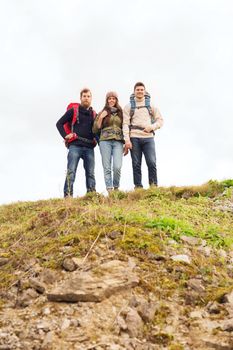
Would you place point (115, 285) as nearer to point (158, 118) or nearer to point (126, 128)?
point (126, 128)

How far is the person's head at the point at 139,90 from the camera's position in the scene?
37.0 feet

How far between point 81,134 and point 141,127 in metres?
1.47

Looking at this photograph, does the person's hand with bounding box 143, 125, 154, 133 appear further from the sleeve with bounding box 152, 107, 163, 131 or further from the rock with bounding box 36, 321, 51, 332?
the rock with bounding box 36, 321, 51, 332

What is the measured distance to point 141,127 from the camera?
11281 mm

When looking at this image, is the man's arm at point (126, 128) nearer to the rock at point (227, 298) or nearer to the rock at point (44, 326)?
the rock at point (227, 298)

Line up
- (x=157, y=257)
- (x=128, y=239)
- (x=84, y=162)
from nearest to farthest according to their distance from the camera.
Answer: (x=157, y=257) → (x=128, y=239) → (x=84, y=162)

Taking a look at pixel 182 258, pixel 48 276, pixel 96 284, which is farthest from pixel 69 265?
pixel 182 258

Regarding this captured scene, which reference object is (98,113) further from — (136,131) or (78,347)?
(78,347)

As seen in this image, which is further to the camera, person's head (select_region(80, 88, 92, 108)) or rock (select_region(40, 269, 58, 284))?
person's head (select_region(80, 88, 92, 108))

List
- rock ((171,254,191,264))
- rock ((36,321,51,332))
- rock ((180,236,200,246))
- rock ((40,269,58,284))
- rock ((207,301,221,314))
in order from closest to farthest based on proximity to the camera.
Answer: rock ((36,321,51,332)) < rock ((207,301,221,314)) < rock ((40,269,58,284)) < rock ((171,254,191,264)) < rock ((180,236,200,246))

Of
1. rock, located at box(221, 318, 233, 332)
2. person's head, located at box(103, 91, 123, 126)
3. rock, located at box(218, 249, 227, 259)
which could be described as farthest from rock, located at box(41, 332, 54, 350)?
person's head, located at box(103, 91, 123, 126)

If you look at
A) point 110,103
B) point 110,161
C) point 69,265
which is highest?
point 110,103

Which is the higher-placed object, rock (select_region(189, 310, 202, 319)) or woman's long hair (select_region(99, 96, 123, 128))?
woman's long hair (select_region(99, 96, 123, 128))

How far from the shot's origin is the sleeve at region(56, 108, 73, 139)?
11473mm
